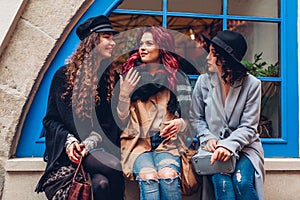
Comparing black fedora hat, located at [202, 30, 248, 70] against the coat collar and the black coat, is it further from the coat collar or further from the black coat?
the black coat

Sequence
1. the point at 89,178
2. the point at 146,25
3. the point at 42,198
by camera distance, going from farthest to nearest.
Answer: the point at 146,25 < the point at 42,198 < the point at 89,178

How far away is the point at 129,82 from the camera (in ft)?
11.7

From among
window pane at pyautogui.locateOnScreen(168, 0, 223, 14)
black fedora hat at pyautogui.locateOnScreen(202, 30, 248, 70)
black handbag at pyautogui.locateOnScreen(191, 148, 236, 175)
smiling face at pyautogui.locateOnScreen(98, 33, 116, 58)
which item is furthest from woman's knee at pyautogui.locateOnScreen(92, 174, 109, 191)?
window pane at pyautogui.locateOnScreen(168, 0, 223, 14)

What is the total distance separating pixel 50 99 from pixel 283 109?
2259mm

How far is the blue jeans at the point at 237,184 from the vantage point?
3.28m

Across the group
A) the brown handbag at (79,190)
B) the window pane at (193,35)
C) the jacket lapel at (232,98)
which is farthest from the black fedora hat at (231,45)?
the brown handbag at (79,190)

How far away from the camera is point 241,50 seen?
3.61m

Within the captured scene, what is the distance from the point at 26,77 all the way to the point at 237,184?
6.98ft

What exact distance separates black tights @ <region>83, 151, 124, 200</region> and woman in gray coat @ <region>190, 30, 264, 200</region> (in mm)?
737

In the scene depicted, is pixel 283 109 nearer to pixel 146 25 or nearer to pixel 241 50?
pixel 241 50

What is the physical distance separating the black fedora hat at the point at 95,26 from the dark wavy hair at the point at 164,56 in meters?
0.30

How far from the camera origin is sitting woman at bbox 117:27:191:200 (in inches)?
138

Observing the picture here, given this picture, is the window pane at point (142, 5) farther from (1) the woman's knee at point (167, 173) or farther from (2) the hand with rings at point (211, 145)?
(1) the woman's knee at point (167, 173)

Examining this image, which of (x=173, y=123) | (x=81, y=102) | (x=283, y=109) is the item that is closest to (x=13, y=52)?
(x=81, y=102)
